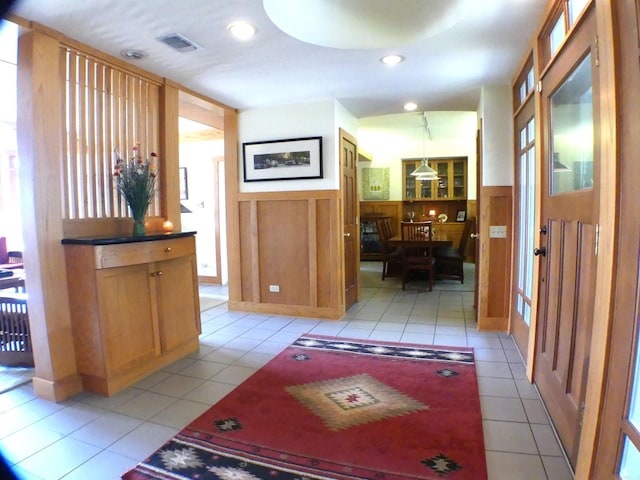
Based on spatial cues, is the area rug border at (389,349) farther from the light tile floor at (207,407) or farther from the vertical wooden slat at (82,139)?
the vertical wooden slat at (82,139)

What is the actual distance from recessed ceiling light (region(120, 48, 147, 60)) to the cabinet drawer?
53.2 inches

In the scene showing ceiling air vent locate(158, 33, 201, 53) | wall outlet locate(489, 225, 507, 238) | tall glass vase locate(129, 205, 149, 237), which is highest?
ceiling air vent locate(158, 33, 201, 53)

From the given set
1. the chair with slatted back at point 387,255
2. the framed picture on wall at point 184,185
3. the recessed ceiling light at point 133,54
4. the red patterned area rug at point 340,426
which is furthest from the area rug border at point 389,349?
the framed picture on wall at point 184,185

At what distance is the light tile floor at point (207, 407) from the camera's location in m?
1.74

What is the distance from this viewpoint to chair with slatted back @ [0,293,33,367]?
281 centimetres

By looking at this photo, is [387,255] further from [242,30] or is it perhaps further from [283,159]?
[242,30]

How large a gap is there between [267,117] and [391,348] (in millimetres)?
2751

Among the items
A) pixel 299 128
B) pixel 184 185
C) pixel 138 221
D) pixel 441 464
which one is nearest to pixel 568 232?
pixel 441 464

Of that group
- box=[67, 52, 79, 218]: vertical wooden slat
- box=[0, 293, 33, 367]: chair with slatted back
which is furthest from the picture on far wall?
box=[0, 293, 33, 367]: chair with slatted back

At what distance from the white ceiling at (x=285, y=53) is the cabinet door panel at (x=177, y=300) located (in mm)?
1548

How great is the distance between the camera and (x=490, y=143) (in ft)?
11.4

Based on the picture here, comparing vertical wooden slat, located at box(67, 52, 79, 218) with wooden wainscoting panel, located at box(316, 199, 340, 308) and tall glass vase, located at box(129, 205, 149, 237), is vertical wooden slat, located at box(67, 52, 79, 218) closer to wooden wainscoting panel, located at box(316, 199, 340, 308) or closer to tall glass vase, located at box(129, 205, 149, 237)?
tall glass vase, located at box(129, 205, 149, 237)

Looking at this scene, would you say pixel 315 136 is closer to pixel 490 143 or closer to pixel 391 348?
pixel 490 143

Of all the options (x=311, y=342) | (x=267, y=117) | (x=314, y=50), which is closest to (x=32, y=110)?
(x=314, y=50)
